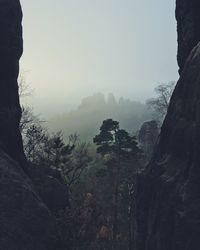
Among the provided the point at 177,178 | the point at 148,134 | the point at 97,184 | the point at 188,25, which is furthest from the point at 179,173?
the point at 148,134

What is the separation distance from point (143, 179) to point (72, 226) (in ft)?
25.1

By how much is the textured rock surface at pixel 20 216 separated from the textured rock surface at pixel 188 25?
16.2 m

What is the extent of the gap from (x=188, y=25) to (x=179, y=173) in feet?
39.6

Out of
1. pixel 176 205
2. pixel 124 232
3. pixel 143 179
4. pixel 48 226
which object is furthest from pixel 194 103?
pixel 124 232

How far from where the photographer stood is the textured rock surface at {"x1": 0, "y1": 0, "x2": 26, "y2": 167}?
2828 centimetres

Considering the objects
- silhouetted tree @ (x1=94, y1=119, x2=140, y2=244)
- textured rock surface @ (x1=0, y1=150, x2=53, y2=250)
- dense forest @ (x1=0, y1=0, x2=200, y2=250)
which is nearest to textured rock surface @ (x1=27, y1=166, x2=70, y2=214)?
dense forest @ (x1=0, y1=0, x2=200, y2=250)

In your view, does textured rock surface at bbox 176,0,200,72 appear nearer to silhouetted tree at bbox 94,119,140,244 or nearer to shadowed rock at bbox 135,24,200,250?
shadowed rock at bbox 135,24,200,250

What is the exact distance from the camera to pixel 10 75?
29.7 metres

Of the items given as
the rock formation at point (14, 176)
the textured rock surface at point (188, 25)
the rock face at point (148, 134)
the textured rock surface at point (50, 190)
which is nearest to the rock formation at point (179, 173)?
the textured rock surface at point (188, 25)

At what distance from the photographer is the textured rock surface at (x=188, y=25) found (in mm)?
29750

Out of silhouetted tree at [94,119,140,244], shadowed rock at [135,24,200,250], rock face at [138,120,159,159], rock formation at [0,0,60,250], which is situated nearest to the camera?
rock formation at [0,0,60,250]

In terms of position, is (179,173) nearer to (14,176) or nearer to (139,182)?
(139,182)

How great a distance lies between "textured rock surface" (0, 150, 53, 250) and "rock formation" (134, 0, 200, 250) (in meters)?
7.64

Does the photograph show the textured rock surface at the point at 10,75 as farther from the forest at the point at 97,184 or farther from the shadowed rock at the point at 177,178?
the shadowed rock at the point at 177,178
